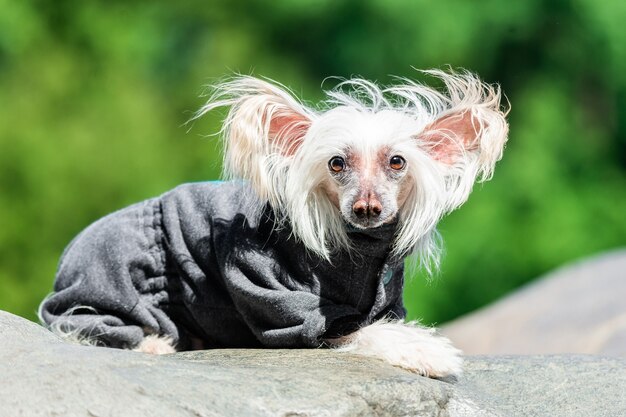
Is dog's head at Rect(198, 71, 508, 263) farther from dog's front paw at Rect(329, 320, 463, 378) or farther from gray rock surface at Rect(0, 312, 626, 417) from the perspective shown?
gray rock surface at Rect(0, 312, 626, 417)

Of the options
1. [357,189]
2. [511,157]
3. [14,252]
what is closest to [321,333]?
[357,189]

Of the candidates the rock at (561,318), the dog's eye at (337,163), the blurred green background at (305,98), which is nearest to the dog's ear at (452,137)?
the dog's eye at (337,163)

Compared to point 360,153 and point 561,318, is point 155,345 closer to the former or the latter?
point 360,153

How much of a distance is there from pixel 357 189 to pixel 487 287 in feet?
21.2

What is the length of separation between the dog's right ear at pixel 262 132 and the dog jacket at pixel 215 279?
0.19 m

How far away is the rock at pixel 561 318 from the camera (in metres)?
7.08

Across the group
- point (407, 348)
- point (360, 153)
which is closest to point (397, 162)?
point (360, 153)

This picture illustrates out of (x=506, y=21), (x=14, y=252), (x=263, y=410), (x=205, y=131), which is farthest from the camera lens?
(x=506, y=21)

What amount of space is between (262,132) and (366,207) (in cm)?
55

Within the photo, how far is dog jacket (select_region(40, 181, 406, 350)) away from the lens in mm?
4473

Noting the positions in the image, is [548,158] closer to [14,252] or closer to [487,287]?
[487,287]

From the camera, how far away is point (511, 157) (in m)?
10.7

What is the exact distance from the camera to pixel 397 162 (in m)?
4.39

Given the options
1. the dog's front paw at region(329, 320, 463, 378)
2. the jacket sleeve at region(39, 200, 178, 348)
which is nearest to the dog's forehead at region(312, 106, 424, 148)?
the dog's front paw at region(329, 320, 463, 378)
